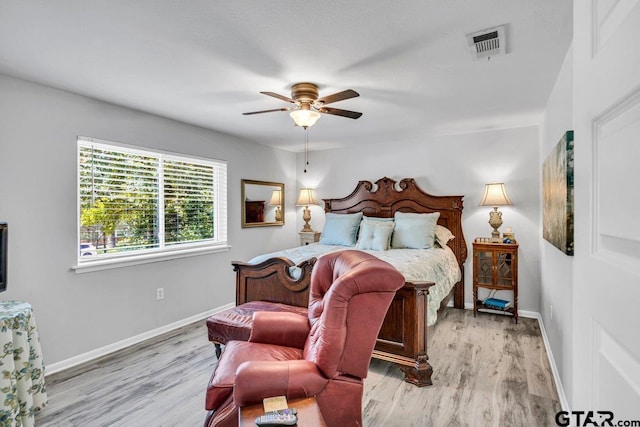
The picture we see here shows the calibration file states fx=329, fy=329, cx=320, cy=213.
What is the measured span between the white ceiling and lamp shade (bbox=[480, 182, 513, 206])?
37.6 inches

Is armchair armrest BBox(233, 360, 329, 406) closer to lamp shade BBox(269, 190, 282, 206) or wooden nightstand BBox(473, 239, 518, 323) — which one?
wooden nightstand BBox(473, 239, 518, 323)

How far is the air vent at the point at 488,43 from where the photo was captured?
1.91m

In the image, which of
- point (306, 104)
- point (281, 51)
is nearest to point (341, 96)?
point (306, 104)

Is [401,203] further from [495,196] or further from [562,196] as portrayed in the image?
[562,196]

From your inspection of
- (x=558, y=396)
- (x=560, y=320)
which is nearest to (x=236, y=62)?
(x=560, y=320)

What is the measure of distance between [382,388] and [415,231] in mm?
2091

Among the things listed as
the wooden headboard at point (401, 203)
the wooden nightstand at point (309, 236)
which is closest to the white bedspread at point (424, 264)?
the wooden headboard at point (401, 203)

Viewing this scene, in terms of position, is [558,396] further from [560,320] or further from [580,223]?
[580,223]

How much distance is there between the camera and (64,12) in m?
1.71

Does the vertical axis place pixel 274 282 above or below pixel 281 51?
below

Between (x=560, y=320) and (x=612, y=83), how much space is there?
236 centimetres

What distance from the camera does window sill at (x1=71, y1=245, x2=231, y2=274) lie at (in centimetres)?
296

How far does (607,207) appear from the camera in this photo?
0.61 m

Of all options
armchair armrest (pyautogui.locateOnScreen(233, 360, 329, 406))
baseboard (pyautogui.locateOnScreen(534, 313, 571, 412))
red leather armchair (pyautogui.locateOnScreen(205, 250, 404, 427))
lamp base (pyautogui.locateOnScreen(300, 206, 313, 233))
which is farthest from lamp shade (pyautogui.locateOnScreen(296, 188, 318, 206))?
armchair armrest (pyautogui.locateOnScreen(233, 360, 329, 406))
